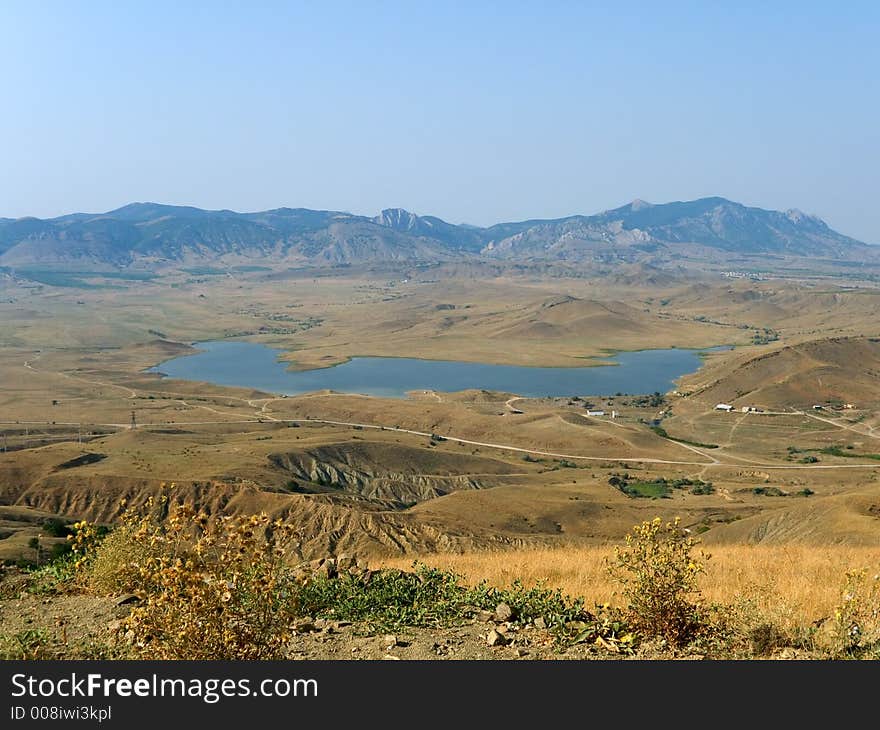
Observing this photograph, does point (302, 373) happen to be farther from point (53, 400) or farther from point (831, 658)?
point (831, 658)

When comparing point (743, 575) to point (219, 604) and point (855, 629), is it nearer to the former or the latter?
point (855, 629)

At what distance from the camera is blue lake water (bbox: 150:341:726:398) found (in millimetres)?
126938

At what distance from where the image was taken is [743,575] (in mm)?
11359

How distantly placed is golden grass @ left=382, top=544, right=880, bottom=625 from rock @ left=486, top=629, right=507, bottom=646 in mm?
1936

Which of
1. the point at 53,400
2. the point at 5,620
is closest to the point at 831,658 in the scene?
the point at 5,620

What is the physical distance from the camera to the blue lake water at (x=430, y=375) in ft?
416

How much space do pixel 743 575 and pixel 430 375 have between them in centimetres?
12866

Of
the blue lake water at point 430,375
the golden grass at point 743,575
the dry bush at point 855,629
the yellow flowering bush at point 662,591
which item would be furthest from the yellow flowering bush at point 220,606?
the blue lake water at point 430,375

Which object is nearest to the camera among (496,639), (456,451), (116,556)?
(496,639)

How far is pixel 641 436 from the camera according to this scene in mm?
86500

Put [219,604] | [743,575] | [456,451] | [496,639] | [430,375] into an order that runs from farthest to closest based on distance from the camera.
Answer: [430,375] → [456,451] → [743,575] → [496,639] → [219,604]

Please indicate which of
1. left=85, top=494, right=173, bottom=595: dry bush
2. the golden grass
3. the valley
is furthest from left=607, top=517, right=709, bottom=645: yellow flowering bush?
the valley

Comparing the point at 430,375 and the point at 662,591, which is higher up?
the point at 662,591

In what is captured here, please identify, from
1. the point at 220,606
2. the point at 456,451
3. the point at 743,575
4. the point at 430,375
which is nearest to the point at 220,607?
the point at 220,606
